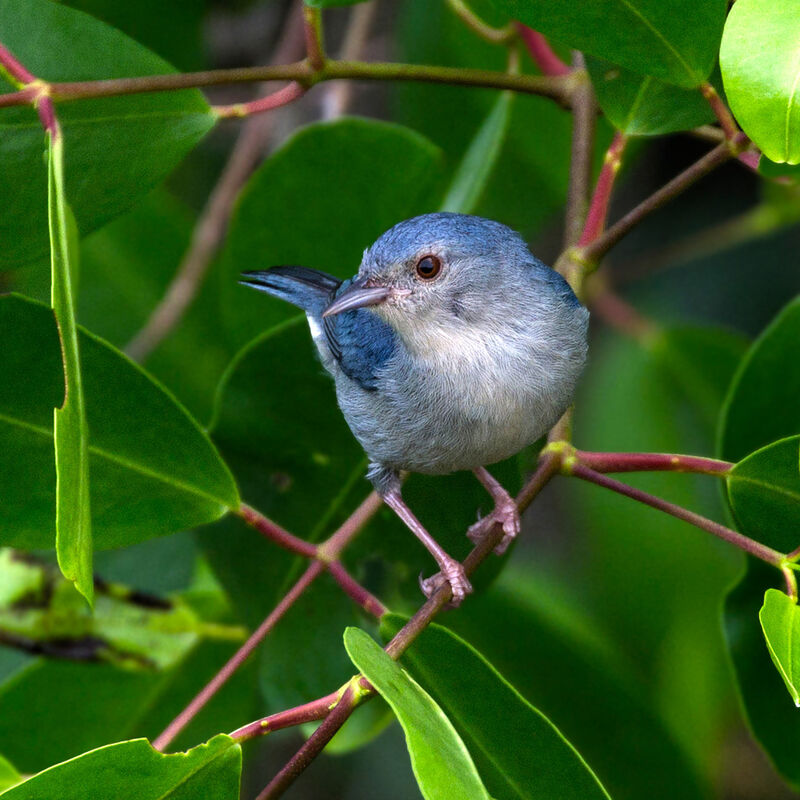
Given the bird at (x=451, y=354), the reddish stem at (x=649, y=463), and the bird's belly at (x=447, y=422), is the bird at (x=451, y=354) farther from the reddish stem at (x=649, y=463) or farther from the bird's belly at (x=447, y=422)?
the reddish stem at (x=649, y=463)

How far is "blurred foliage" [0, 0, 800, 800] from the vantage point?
1.80m

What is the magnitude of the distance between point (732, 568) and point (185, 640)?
5.74ft

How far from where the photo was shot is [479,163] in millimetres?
2680

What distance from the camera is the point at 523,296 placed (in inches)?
97.3

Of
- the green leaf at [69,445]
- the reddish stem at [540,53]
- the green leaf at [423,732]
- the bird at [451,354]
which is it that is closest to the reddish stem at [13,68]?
the green leaf at [69,445]

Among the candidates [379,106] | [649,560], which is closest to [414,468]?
[649,560]

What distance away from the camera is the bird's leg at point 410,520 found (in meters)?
2.39

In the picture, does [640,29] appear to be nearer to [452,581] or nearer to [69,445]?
[452,581]

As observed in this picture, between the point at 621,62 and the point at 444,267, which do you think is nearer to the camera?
the point at 621,62

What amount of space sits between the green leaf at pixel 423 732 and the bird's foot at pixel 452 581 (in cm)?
30

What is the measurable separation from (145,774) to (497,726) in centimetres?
58

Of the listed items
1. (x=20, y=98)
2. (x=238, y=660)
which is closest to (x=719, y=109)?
(x=20, y=98)

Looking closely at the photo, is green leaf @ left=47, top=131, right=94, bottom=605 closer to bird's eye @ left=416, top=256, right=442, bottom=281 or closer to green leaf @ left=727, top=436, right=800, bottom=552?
bird's eye @ left=416, top=256, right=442, bottom=281

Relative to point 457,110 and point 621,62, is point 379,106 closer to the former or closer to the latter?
point 457,110
